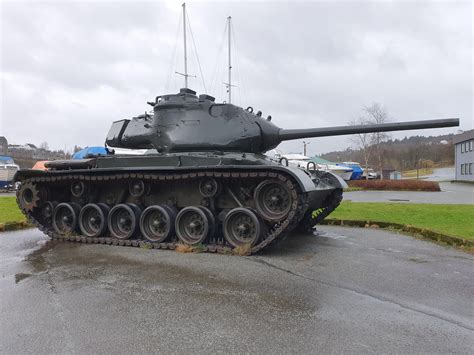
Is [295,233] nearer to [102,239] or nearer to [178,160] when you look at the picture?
[178,160]

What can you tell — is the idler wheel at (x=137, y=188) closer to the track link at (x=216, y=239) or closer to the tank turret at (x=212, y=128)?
the track link at (x=216, y=239)

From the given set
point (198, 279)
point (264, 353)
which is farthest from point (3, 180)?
point (264, 353)

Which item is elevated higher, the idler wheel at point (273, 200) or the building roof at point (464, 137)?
the building roof at point (464, 137)

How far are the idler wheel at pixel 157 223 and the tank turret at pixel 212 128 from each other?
4.91ft

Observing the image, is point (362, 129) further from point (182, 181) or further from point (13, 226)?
point (13, 226)

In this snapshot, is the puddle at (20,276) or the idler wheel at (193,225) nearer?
the puddle at (20,276)

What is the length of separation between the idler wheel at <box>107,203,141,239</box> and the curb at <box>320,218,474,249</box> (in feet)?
19.7

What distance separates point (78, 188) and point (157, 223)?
266 cm

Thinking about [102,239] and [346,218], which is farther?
[346,218]

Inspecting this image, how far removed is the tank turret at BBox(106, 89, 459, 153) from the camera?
9594mm

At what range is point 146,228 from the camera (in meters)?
9.60

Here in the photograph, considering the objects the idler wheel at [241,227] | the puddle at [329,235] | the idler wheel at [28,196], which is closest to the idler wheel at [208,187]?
the idler wheel at [241,227]

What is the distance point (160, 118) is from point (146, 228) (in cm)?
265

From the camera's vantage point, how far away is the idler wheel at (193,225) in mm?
8766
